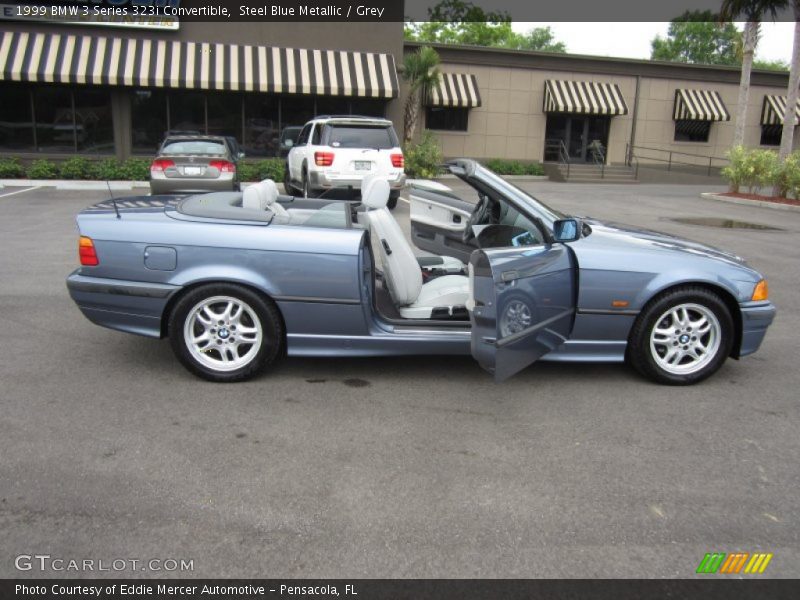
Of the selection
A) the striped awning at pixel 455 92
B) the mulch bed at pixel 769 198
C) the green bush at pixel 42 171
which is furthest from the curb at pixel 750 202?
the green bush at pixel 42 171

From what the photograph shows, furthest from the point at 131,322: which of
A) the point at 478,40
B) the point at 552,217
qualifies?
the point at 478,40

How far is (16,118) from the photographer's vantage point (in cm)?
2120

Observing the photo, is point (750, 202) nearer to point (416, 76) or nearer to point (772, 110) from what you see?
point (416, 76)

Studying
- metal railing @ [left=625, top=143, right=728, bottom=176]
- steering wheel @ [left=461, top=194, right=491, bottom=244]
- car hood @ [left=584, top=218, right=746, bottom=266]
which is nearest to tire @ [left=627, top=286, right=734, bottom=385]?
car hood @ [left=584, top=218, right=746, bottom=266]

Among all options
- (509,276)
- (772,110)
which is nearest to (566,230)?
(509,276)

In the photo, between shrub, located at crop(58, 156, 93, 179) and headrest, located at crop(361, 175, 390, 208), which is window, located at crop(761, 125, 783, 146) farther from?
headrest, located at crop(361, 175, 390, 208)

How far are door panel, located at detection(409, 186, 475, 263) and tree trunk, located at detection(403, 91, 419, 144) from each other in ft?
61.5

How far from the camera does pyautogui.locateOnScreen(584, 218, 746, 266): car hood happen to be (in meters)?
4.56

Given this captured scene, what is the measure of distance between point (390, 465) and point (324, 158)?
10299mm

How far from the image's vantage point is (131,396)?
4.20 meters

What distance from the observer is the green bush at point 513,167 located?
26.1 metres
